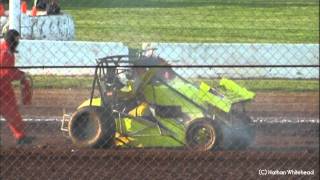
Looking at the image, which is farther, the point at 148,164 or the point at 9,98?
the point at 9,98

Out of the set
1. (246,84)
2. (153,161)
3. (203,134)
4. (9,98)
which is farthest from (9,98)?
(246,84)

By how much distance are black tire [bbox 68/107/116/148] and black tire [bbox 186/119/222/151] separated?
2.63ft

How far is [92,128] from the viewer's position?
8.56m

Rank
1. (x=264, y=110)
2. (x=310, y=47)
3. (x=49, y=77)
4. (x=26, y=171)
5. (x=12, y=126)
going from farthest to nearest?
(x=310, y=47) < (x=49, y=77) < (x=264, y=110) < (x=12, y=126) < (x=26, y=171)

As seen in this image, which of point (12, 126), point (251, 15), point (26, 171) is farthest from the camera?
point (251, 15)

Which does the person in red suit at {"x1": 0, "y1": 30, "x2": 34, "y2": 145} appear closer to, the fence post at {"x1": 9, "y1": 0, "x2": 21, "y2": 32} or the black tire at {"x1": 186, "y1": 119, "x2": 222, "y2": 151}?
the black tire at {"x1": 186, "y1": 119, "x2": 222, "y2": 151}

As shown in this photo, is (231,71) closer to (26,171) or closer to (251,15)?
(26,171)

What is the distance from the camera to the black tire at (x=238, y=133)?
8.54 metres

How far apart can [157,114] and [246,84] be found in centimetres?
498

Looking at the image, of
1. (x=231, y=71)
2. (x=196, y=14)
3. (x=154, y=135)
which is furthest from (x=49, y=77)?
(x=196, y=14)

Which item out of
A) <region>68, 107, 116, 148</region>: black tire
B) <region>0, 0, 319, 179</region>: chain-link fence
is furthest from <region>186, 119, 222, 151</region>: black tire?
<region>68, 107, 116, 148</region>: black tire

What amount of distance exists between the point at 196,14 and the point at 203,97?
15.9 m

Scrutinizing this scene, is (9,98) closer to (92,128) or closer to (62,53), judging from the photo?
(92,128)

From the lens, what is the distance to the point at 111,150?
27.5 feet
